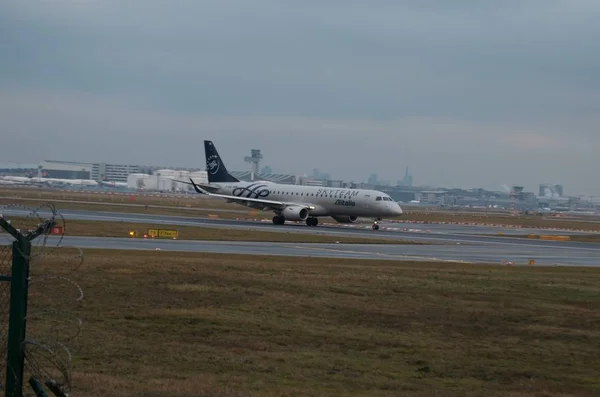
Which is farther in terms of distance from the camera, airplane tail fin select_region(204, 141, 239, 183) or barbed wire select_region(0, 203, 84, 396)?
airplane tail fin select_region(204, 141, 239, 183)

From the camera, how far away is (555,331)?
898 inches

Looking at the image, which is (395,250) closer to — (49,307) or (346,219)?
(346,219)

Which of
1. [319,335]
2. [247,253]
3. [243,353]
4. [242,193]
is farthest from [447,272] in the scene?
[242,193]

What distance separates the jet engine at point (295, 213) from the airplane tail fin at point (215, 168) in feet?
41.1

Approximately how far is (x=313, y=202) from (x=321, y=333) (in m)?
58.6

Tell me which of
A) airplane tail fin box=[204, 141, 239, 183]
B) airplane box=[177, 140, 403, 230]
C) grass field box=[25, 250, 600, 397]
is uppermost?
airplane tail fin box=[204, 141, 239, 183]

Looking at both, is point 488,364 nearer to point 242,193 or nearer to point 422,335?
point 422,335

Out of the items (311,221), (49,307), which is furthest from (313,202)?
(49,307)

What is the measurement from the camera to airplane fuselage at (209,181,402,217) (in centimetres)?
7744

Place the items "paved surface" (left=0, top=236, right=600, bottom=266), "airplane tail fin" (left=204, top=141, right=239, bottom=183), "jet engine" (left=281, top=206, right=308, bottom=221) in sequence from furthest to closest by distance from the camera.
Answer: "airplane tail fin" (left=204, top=141, right=239, bottom=183) → "jet engine" (left=281, top=206, right=308, bottom=221) → "paved surface" (left=0, top=236, right=600, bottom=266)

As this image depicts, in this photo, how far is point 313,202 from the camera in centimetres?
7919

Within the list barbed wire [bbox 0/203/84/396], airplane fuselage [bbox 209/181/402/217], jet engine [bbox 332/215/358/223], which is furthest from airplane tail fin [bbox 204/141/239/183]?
barbed wire [bbox 0/203/84/396]

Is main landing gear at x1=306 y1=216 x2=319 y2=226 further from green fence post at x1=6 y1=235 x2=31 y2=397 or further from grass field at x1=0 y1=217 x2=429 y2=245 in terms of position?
green fence post at x1=6 y1=235 x2=31 y2=397

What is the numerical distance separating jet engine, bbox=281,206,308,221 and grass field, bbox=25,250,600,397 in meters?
44.1
